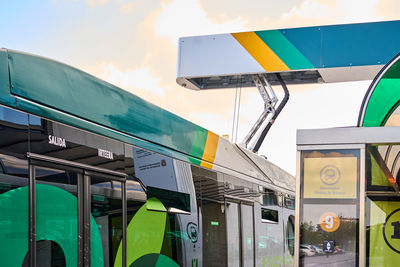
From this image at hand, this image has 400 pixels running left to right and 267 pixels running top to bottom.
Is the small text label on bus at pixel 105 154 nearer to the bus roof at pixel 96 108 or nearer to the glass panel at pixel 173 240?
the bus roof at pixel 96 108

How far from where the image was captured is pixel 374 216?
5570mm

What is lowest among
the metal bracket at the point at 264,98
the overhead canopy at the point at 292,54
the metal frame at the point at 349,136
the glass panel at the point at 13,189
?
the glass panel at the point at 13,189

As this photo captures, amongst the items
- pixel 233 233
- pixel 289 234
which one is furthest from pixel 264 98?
pixel 233 233

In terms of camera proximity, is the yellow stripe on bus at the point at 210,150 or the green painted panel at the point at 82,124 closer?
the green painted panel at the point at 82,124

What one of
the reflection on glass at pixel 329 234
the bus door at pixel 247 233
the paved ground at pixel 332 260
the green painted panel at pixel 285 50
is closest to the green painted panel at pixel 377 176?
the reflection on glass at pixel 329 234

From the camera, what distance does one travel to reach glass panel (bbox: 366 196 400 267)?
5.52 m

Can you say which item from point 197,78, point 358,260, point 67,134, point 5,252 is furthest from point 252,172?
point 5,252

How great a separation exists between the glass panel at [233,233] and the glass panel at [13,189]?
179 inches

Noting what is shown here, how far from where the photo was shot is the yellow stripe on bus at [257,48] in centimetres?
1181

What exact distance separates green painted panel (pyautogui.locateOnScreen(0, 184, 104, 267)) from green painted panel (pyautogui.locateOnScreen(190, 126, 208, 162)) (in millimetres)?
2676

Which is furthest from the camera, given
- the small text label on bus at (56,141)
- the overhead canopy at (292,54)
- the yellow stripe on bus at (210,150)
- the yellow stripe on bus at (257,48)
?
the yellow stripe on bus at (257,48)

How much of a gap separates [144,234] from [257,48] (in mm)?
6927

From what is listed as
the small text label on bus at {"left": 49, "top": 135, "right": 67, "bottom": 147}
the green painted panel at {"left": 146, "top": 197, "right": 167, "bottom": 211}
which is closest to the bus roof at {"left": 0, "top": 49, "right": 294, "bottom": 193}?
the small text label on bus at {"left": 49, "top": 135, "right": 67, "bottom": 147}

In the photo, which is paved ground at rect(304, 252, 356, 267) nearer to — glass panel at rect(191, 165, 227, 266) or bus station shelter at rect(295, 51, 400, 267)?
→ bus station shelter at rect(295, 51, 400, 267)
